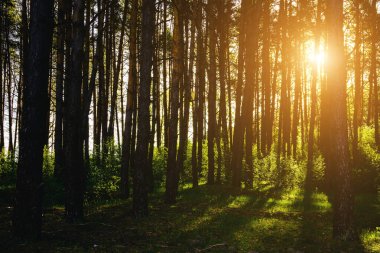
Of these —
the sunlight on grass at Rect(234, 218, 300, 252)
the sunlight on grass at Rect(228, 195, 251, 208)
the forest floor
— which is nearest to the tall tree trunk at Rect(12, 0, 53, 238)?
the forest floor

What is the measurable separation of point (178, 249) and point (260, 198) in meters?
8.02

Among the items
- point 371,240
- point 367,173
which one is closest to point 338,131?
point 371,240

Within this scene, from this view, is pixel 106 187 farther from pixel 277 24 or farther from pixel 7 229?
pixel 277 24

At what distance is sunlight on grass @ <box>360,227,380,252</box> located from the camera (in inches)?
284

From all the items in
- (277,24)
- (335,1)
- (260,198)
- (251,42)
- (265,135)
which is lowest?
(260,198)

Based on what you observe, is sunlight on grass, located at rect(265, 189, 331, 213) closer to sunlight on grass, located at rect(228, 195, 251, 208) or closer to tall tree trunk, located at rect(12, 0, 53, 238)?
sunlight on grass, located at rect(228, 195, 251, 208)

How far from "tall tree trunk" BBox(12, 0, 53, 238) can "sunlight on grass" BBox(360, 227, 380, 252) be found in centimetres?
675

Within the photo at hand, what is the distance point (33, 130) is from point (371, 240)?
7.61m

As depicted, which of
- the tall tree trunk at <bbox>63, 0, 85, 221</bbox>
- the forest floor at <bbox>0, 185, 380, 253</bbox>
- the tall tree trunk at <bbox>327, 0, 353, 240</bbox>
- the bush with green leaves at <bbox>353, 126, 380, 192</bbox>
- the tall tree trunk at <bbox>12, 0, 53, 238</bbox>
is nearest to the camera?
the tall tree trunk at <bbox>12, 0, 53, 238</bbox>

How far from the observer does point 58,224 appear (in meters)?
8.88

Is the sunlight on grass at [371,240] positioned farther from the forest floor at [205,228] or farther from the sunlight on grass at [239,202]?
the sunlight on grass at [239,202]

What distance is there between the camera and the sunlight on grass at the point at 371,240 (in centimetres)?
722

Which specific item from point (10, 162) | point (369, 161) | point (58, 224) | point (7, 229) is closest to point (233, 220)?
point (58, 224)

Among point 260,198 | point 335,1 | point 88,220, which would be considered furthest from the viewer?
point 260,198
